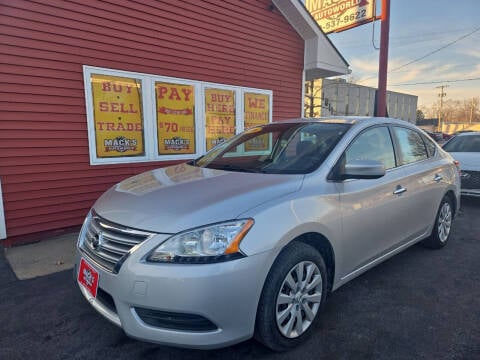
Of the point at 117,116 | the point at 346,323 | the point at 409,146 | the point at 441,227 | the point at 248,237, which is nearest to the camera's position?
the point at 248,237

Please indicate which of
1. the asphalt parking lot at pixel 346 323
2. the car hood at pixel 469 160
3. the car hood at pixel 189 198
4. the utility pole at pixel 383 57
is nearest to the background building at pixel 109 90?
the asphalt parking lot at pixel 346 323

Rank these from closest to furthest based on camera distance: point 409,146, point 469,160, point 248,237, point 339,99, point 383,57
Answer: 1. point 248,237
2. point 409,146
3. point 469,160
4. point 383,57
5. point 339,99

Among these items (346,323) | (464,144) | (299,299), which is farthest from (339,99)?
(299,299)

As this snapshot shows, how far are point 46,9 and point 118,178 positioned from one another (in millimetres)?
2464

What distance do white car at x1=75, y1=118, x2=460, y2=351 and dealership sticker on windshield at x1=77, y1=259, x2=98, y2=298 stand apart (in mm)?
13

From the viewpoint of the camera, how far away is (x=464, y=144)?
7.37 metres

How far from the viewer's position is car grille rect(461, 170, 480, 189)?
6324mm

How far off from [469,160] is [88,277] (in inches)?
283

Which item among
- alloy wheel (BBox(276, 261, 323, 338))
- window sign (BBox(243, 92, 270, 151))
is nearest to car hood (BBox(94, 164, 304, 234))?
alloy wheel (BBox(276, 261, 323, 338))

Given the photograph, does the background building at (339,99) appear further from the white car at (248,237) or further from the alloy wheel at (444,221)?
the white car at (248,237)

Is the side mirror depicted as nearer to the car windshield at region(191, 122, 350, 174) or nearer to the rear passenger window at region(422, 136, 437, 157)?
the car windshield at region(191, 122, 350, 174)

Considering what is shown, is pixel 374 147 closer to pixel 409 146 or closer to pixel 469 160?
pixel 409 146

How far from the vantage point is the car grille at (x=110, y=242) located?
6.29 ft

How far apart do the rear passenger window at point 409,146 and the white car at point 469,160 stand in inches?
141
